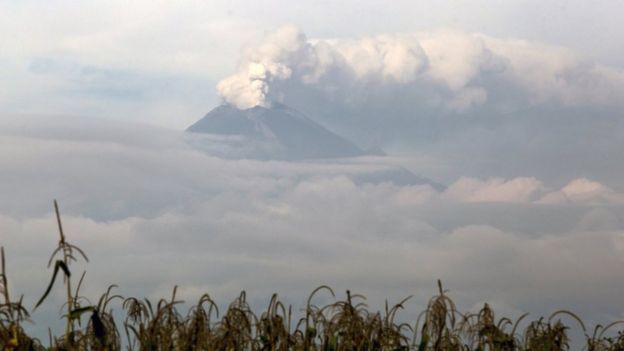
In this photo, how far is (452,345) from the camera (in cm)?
991

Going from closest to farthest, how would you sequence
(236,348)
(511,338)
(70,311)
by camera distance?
(70,311)
(236,348)
(511,338)

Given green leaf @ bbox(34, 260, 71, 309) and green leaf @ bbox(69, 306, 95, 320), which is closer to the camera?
green leaf @ bbox(34, 260, 71, 309)

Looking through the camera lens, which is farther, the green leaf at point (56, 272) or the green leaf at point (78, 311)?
the green leaf at point (78, 311)

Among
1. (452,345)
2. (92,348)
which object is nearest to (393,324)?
(452,345)

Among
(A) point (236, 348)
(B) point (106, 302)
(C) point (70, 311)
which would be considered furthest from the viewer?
(A) point (236, 348)

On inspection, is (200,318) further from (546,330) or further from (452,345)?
(546,330)

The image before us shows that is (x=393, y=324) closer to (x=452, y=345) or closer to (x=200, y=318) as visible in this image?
(x=452, y=345)

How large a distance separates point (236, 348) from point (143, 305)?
38.7 inches

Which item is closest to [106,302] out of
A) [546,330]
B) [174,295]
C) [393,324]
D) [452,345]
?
[174,295]

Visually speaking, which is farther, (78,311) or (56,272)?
(78,311)

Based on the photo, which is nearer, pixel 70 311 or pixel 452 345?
pixel 70 311

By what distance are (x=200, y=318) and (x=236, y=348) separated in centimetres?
45

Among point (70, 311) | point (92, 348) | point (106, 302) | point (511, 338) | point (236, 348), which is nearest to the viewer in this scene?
point (70, 311)

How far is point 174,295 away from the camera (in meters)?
8.28
